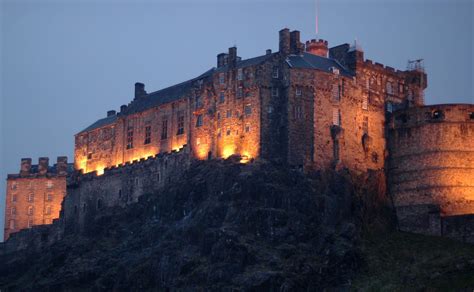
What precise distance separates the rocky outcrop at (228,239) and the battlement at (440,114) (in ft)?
31.0

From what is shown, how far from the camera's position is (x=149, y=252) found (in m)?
102

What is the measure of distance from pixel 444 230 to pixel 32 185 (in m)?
75.9

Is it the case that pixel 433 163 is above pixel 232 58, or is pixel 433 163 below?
below

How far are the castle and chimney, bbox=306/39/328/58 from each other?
13 centimetres

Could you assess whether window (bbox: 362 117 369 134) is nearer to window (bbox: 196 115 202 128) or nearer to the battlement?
the battlement

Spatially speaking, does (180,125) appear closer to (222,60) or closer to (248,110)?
(222,60)

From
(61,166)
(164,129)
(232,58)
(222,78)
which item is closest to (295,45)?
(232,58)

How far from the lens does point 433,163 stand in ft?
358

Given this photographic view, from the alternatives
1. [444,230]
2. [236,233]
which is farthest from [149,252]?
[444,230]

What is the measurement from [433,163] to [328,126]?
1320 cm

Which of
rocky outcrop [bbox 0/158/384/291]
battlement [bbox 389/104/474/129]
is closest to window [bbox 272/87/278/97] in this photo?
rocky outcrop [bbox 0/158/384/291]

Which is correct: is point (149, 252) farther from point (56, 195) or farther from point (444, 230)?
point (56, 195)

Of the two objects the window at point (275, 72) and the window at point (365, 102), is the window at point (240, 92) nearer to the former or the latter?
the window at point (275, 72)

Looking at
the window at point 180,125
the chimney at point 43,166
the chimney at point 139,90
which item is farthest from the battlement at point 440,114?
the chimney at point 43,166
